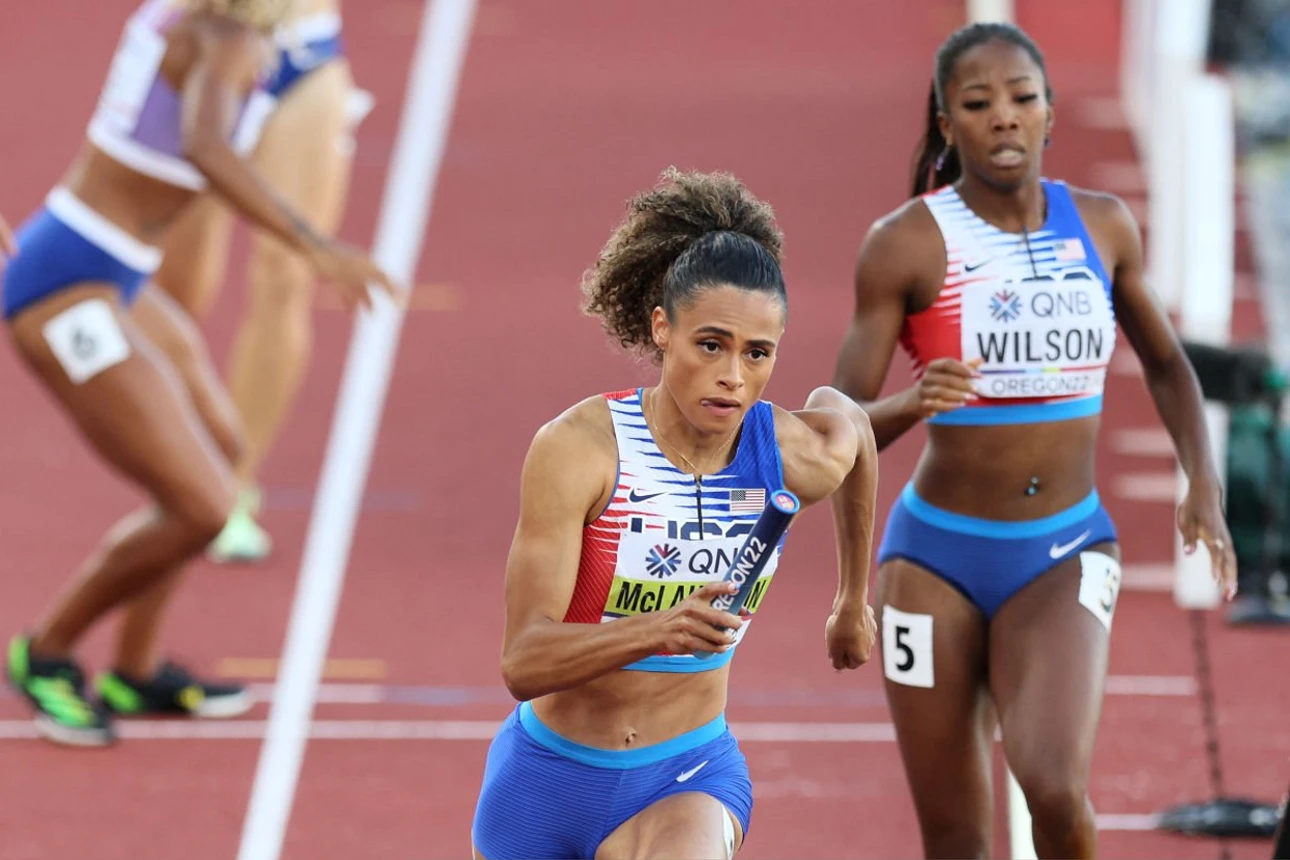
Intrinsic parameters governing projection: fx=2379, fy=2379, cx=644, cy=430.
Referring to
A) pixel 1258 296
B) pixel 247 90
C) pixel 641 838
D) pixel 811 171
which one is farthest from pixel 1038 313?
pixel 811 171

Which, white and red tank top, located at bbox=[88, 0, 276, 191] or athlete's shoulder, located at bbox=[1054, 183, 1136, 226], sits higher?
white and red tank top, located at bbox=[88, 0, 276, 191]

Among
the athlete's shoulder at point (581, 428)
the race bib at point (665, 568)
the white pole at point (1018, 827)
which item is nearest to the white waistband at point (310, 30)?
the white pole at point (1018, 827)

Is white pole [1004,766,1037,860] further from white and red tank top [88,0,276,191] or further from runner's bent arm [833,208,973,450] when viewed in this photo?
white and red tank top [88,0,276,191]

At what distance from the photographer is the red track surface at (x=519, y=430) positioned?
763 centimetres

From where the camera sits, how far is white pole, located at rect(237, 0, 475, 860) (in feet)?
25.9

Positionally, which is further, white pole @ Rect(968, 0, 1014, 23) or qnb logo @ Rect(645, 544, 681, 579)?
white pole @ Rect(968, 0, 1014, 23)

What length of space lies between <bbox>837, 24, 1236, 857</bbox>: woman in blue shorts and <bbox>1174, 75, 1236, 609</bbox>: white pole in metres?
3.12

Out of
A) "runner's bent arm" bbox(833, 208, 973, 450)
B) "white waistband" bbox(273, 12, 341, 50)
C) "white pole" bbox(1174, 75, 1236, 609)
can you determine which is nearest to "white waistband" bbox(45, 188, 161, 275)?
"white waistband" bbox(273, 12, 341, 50)

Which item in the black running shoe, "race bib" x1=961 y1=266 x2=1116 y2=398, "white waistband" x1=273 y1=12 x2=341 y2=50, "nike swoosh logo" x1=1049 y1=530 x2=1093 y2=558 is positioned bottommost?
the black running shoe

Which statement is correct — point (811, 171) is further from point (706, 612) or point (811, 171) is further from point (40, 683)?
point (706, 612)

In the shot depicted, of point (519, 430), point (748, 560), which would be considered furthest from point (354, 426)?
point (748, 560)

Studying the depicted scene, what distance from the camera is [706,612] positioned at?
402cm

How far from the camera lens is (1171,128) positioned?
12.9 meters

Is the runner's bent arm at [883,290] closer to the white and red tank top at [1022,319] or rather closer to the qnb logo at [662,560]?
the white and red tank top at [1022,319]
